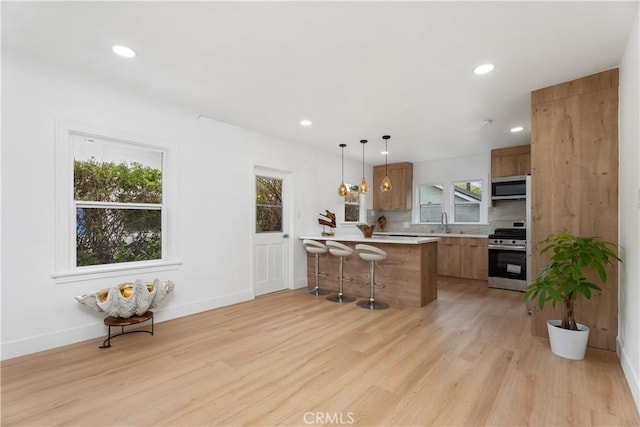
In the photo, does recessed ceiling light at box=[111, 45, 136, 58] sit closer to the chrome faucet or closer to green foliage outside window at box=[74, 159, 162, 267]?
green foliage outside window at box=[74, 159, 162, 267]

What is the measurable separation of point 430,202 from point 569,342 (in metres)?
4.73

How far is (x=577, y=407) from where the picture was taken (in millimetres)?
1917

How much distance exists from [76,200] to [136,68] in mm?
1419

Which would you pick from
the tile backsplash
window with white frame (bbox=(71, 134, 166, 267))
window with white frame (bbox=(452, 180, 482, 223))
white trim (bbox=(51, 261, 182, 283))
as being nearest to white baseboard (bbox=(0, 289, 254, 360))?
white trim (bbox=(51, 261, 182, 283))

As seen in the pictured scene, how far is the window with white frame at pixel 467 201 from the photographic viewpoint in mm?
6402

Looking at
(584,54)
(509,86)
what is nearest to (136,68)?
(509,86)

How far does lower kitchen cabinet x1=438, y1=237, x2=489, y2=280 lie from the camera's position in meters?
5.72

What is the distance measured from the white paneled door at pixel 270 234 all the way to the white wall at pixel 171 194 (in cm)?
19

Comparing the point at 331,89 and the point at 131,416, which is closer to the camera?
the point at 131,416

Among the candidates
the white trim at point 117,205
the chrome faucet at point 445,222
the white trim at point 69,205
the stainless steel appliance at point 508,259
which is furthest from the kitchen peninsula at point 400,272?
the white trim at point 69,205

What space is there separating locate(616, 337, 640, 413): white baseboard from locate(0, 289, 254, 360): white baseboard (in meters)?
4.03

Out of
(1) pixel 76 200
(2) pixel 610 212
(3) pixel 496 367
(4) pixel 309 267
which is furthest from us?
(4) pixel 309 267

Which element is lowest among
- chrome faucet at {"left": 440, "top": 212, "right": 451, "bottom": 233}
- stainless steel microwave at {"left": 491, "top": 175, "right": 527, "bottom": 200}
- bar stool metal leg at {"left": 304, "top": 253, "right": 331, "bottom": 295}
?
bar stool metal leg at {"left": 304, "top": 253, "right": 331, "bottom": 295}

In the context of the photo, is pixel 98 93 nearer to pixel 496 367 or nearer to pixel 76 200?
pixel 76 200
